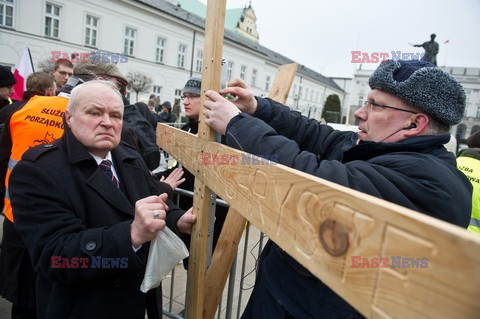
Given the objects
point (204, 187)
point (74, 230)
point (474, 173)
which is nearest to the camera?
point (74, 230)

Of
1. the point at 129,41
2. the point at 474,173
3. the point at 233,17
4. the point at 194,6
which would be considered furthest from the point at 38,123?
the point at 233,17

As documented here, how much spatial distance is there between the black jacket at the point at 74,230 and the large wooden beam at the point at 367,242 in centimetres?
74

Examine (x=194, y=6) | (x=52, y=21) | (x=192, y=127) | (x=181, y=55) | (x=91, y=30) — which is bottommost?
(x=192, y=127)

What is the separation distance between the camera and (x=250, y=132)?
110 centimetres

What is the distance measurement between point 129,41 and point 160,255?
2423 cm

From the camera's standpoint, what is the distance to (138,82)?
70.7 feet

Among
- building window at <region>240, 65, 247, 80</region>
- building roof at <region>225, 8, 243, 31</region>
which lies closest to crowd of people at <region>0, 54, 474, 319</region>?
building window at <region>240, 65, 247, 80</region>

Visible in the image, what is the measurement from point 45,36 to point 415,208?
836 inches

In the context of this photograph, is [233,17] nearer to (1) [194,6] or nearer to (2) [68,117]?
(1) [194,6]

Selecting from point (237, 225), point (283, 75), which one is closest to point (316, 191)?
point (237, 225)

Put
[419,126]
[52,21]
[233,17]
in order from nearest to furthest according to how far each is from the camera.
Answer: [419,126]
[52,21]
[233,17]

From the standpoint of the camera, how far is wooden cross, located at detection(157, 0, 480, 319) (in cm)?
46

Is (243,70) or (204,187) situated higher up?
(243,70)

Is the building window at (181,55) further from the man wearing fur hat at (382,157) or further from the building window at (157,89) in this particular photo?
the man wearing fur hat at (382,157)
